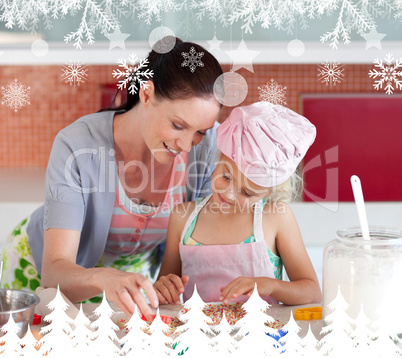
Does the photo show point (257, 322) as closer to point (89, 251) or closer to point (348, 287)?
point (348, 287)

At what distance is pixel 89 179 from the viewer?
1083 mm

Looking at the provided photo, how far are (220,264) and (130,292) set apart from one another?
0.35m

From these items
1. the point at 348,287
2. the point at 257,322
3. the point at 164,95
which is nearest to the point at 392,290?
the point at 348,287

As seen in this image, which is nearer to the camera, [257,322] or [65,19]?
[257,322]

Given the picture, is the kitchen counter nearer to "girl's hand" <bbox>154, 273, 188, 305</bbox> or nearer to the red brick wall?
"girl's hand" <bbox>154, 273, 188, 305</bbox>

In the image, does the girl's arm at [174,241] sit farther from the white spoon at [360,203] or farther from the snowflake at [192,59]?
the white spoon at [360,203]

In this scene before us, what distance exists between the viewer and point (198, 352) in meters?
0.66

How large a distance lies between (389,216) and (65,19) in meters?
1.35

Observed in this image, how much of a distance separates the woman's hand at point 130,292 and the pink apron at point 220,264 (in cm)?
31

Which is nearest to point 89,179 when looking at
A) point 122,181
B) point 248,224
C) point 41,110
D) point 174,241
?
point 122,181

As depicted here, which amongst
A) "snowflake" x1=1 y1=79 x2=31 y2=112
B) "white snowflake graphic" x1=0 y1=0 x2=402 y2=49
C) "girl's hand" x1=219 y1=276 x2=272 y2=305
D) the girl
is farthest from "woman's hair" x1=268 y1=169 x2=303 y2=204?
"snowflake" x1=1 y1=79 x2=31 y2=112

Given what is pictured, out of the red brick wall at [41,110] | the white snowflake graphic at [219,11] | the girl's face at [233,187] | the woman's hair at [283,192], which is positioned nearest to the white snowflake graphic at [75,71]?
the white snowflake graphic at [219,11]

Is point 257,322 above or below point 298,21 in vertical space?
below

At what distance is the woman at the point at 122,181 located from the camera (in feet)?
3.21
